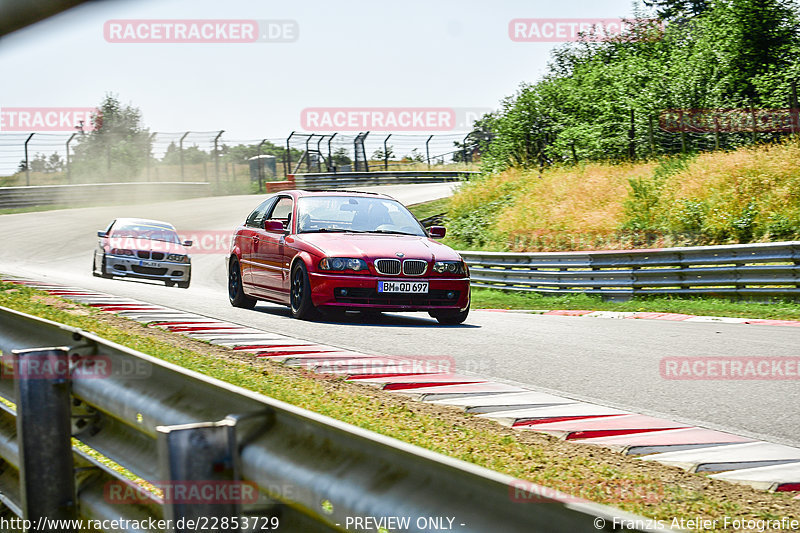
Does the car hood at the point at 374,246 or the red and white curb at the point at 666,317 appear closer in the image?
the car hood at the point at 374,246

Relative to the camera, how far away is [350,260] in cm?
1040

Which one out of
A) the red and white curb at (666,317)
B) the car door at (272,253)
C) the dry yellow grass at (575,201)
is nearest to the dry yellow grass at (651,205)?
the dry yellow grass at (575,201)

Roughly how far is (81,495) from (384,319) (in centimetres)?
879

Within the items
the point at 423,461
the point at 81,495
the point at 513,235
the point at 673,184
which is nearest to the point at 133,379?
the point at 81,495

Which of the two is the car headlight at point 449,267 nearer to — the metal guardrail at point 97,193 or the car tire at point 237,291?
the car tire at point 237,291

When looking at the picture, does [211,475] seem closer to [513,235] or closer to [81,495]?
[81,495]

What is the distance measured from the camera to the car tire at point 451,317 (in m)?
11.2

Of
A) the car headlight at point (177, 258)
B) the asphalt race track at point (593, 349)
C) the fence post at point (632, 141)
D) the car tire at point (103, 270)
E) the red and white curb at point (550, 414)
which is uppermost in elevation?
the fence post at point (632, 141)

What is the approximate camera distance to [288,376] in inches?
272

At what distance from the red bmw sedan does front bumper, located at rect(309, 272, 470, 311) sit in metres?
0.01

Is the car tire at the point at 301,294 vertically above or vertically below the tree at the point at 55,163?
below

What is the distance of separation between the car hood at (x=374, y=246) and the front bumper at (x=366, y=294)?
26 centimetres

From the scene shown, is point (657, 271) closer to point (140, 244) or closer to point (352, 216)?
point (352, 216)

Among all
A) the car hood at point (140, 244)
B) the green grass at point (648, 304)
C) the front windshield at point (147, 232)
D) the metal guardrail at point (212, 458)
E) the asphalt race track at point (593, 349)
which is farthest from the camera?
the front windshield at point (147, 232)
